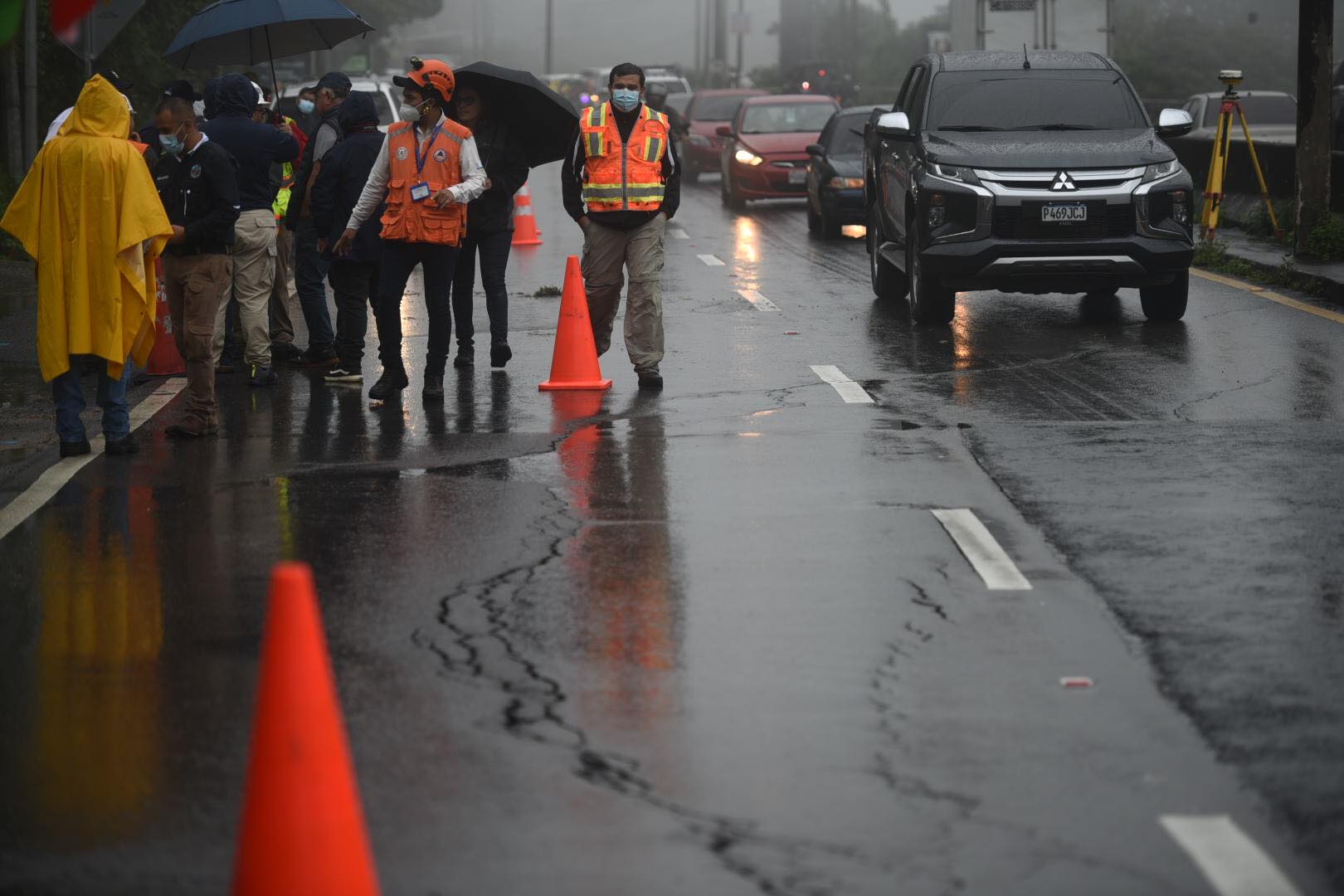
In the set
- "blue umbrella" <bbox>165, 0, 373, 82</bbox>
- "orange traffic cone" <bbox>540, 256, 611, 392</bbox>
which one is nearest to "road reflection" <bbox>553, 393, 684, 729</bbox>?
"orange traffic cone" <bbox>540, 256, 611, 392</bbox>

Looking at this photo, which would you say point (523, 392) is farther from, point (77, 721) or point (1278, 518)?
point (77, 721)

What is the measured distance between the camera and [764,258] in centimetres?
A: 2212

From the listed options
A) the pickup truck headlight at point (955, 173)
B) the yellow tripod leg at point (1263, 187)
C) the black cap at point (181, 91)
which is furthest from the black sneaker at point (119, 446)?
the yellow tripod leg at point (1263, 187)

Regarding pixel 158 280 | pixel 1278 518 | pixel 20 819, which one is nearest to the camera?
pixel 20 819

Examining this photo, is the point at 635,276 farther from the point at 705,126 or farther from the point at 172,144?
the point at 705,126

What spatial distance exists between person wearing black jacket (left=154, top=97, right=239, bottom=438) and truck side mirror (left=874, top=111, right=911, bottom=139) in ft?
19.4

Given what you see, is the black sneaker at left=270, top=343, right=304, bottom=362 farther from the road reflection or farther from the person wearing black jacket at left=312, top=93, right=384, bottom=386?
the road reflection

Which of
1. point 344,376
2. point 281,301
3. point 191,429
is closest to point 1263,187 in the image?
point 281,301

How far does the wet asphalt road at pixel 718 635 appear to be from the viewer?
15.7 feet

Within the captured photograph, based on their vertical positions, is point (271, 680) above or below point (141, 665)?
above

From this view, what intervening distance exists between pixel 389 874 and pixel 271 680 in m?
0.59

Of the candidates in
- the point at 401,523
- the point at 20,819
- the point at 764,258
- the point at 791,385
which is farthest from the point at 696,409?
the point at 764,258

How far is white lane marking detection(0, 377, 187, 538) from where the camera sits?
8.84 meters

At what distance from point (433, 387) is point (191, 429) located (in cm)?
173
